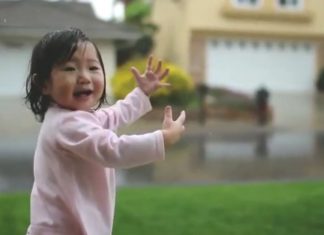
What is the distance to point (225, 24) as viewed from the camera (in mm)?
16266

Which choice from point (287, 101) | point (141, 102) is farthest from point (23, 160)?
point (287, 101)

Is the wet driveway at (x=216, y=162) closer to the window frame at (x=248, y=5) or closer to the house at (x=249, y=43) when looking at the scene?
the house at (x=249, y=43)

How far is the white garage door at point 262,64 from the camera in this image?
16312mm

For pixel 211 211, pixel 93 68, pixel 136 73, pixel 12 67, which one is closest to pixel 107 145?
pixel 93 68

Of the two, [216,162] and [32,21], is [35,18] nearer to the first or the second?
[32,21]

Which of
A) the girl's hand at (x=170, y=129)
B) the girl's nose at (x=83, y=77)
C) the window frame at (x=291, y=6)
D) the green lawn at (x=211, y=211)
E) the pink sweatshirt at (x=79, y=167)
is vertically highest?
the window frame at (x=291, y=6)

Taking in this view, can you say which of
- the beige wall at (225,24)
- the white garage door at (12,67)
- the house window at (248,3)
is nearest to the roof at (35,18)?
the white garage door at (12,67)

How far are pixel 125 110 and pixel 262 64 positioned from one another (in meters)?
14.9

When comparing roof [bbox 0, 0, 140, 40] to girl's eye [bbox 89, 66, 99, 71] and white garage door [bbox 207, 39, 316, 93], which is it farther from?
white garage door [bbox 207, 39, 316, 93]

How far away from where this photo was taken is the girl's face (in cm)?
168

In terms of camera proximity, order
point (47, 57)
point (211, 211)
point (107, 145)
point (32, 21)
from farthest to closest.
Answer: point (211, 211) → point (32, 21) → point (47, 57) → point (107, 145)

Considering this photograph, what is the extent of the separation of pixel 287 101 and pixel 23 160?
938 centimetres

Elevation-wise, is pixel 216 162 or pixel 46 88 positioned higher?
pixel 46 88

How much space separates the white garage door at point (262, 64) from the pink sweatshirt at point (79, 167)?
47.9ft
